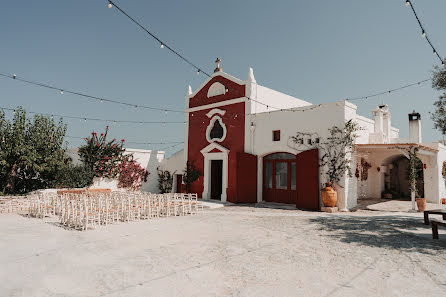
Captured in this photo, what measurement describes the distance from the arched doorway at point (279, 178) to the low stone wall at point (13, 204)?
9.15m

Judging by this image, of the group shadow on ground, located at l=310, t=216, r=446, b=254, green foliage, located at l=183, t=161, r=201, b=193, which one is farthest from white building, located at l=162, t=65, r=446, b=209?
shadow on ground, located at l=310, t=216, r=446, b=254

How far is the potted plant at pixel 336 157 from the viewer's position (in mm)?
10336

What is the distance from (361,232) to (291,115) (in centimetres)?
620

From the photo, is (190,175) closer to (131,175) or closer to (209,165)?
(209,165)

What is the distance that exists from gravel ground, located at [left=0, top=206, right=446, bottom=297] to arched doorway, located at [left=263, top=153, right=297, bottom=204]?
464cm

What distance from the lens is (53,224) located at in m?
7.66

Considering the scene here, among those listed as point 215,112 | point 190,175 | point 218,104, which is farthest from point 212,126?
point 190,175

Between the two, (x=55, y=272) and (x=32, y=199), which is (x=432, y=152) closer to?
(x=55, y=272)

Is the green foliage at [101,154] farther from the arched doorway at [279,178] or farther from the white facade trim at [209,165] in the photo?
the arched doorway at [279,178]

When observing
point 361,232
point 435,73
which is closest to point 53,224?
point 361,232

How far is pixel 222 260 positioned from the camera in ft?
15.0

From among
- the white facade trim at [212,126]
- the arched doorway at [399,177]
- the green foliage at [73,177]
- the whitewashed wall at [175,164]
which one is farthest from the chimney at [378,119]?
the green foliage at [73,177]

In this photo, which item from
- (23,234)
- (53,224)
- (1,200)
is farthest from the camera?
(1,200)

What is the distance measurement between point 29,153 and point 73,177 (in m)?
2.09
